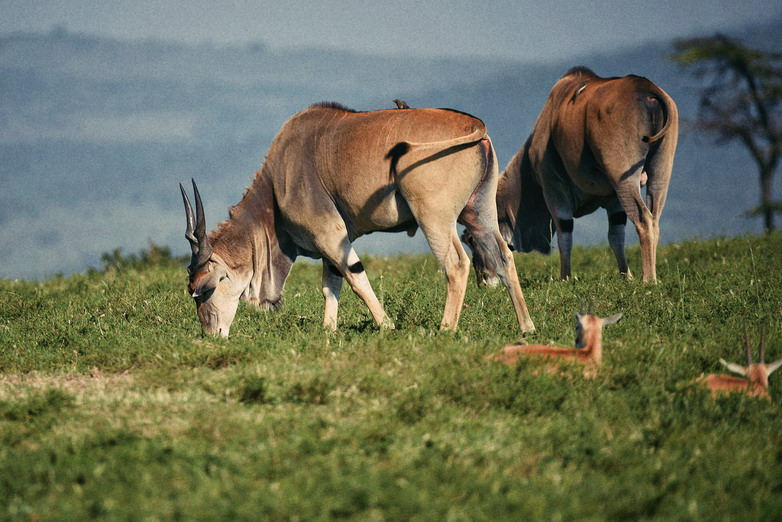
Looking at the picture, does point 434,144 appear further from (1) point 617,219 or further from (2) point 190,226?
(1) point 617,219

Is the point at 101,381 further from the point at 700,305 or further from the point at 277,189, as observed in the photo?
the point at 700,305

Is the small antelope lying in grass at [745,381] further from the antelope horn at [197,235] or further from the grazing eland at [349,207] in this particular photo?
the antelope horn at [197,235]

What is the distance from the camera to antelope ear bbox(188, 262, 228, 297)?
29.0 feet

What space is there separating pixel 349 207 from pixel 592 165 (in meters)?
4.40

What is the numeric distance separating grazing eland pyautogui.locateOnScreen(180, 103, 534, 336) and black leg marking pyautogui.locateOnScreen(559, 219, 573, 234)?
157 inches

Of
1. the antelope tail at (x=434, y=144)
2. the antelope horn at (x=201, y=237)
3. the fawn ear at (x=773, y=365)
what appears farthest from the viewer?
the antelope horn at (x=201, y=237)

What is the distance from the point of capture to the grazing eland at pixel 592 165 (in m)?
10.9

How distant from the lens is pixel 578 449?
5.08 meters

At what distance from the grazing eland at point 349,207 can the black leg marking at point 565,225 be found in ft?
13.1

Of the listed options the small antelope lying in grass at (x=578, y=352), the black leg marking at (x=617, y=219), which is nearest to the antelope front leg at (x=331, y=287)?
the small antelope lying in grass at (x=578, y=352)

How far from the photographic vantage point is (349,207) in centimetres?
867

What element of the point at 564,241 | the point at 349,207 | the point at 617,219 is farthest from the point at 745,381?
the point at 617,219

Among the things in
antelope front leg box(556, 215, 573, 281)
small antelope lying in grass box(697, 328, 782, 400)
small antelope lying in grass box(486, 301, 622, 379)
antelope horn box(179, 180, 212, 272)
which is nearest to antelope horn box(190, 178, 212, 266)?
antelope horn box(179, 180, 212, 272)

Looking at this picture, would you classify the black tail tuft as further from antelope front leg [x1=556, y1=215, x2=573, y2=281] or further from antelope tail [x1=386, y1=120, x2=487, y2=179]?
antelope front leg [x1=556, y1=215, x2=573, y2=281]
